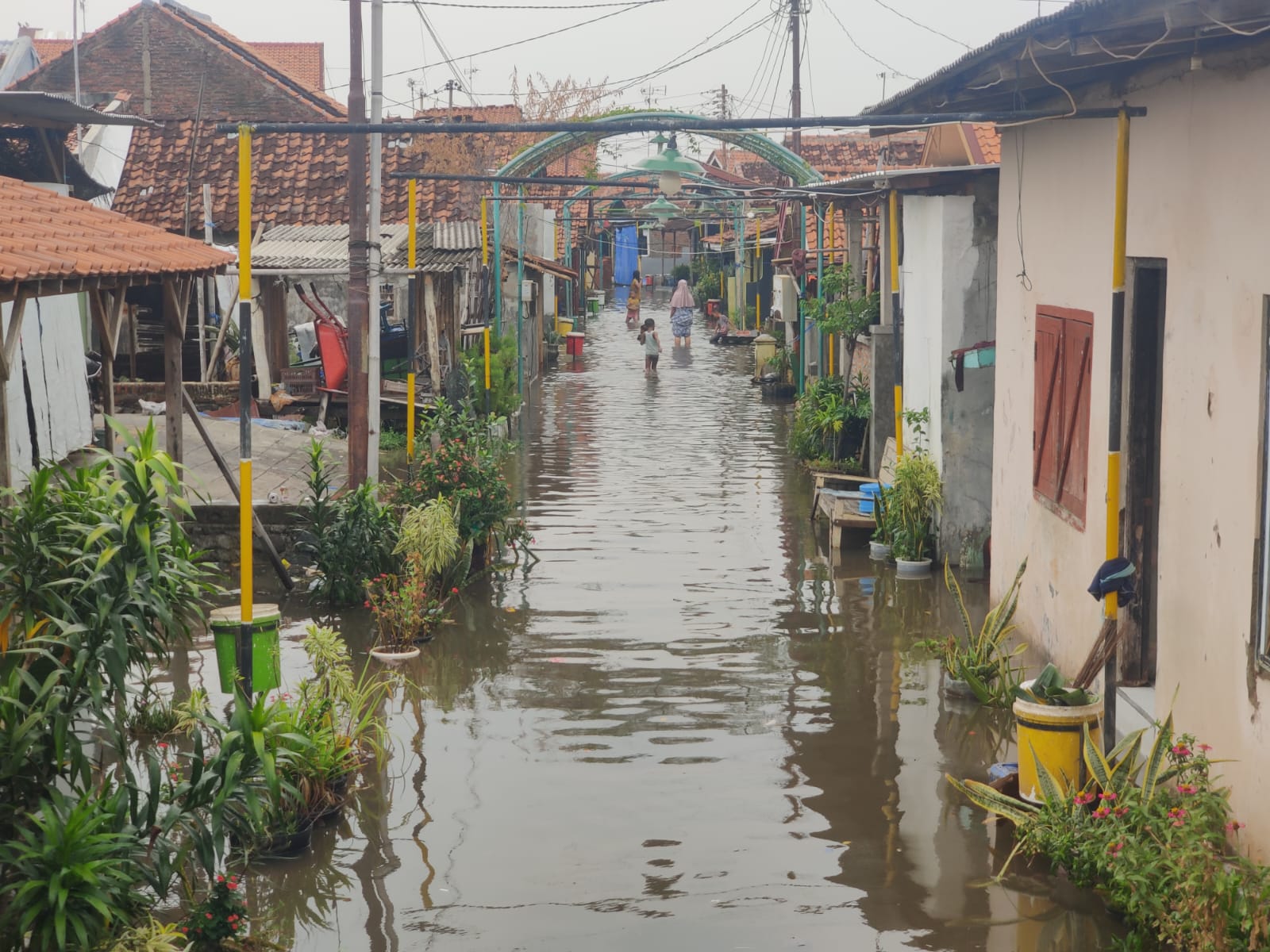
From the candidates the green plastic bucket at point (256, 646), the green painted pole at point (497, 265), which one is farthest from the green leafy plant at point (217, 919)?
the green painted pole at point (497, 265)

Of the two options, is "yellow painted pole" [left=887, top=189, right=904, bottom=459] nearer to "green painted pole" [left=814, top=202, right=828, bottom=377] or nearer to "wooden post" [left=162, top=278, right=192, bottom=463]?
"green painted pole" [left=814, top=202, right=828, bottom=377]

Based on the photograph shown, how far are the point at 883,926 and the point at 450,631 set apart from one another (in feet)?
18.9

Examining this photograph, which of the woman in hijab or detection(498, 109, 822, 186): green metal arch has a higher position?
detection(498, 109, 822, 186): green metal arch

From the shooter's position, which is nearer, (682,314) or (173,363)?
(173,363)

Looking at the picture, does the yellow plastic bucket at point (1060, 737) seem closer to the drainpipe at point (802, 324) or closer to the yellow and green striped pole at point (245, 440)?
the yellow and green striped pole at point (245, 440)

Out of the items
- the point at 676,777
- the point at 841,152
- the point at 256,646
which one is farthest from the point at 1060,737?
the point at 841,152

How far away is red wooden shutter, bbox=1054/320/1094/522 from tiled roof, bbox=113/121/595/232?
15.7 meters

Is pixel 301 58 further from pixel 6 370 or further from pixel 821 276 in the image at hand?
pixel 6 370

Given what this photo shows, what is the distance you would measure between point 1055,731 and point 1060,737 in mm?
35

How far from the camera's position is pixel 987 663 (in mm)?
9156

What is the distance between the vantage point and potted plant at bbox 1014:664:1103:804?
6.74m

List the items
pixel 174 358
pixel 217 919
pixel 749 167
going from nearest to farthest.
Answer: pixel 217 919, pixel 174 358, pixel 749 167

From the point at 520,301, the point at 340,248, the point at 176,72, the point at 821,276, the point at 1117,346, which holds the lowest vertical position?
the point at 1117,346

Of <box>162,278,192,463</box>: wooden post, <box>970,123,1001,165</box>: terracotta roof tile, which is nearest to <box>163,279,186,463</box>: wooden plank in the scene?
<box>162,278,192,463</box>: wooden post
